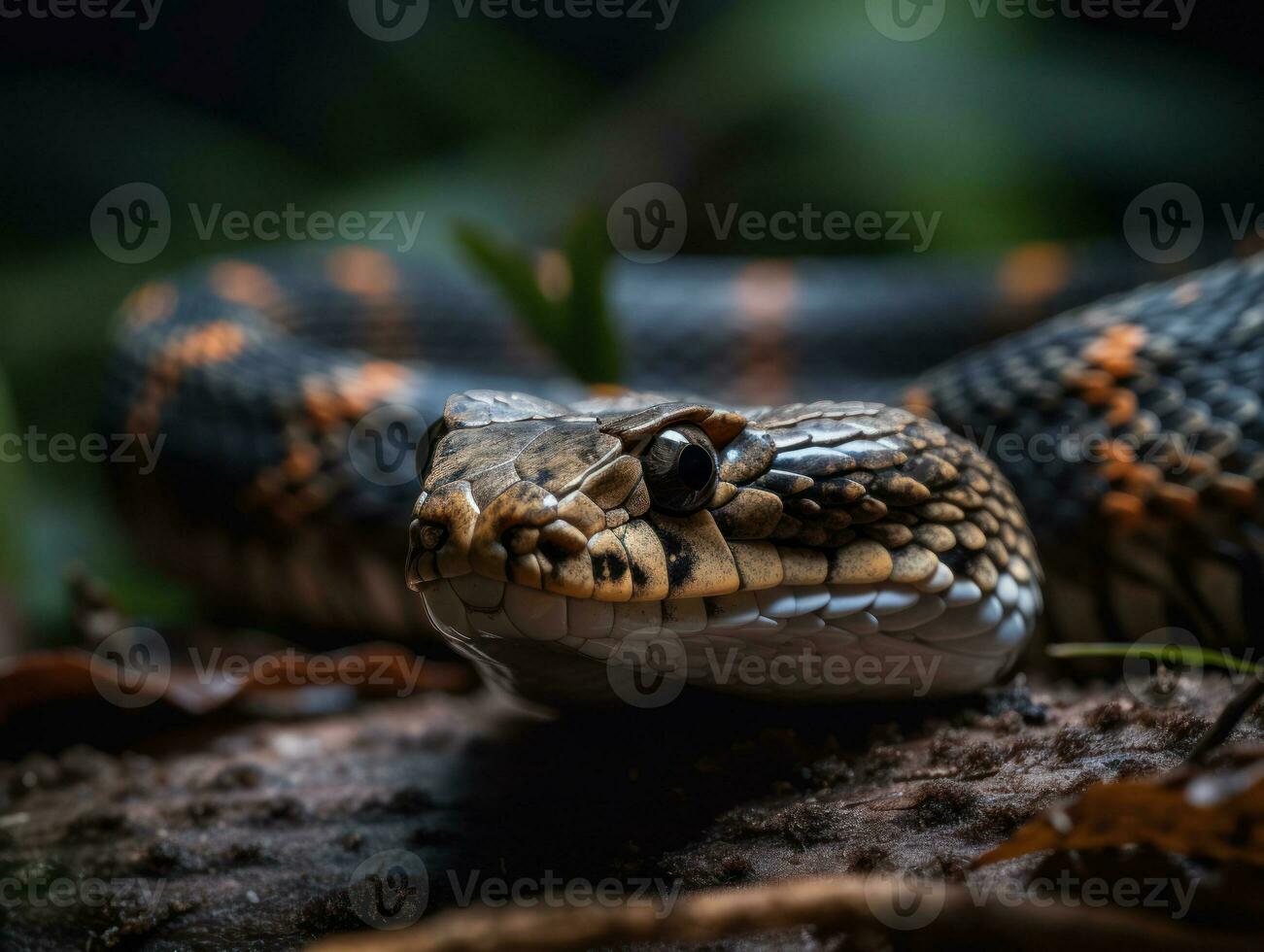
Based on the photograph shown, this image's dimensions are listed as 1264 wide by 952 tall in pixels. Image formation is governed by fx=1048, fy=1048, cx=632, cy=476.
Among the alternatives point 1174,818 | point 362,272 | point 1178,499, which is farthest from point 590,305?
point 1174,818

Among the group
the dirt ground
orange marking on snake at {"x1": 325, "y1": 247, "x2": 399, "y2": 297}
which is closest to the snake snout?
the dirt ground

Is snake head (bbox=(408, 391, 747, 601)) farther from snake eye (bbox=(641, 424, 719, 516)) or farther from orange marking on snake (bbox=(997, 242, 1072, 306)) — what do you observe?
orange marking on snake (bbox=(997, 242, 1072, 306))

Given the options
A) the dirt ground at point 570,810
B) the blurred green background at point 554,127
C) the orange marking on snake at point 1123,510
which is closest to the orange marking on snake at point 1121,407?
the orange marking on snake at point 1123,510

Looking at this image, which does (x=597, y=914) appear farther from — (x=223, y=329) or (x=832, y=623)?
(x=223, y=329)

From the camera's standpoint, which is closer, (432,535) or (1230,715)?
(1230,715)

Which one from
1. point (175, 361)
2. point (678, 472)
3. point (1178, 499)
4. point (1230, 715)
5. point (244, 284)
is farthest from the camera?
point (244, 284)

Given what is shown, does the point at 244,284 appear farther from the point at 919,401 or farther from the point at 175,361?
the point at 919,401
